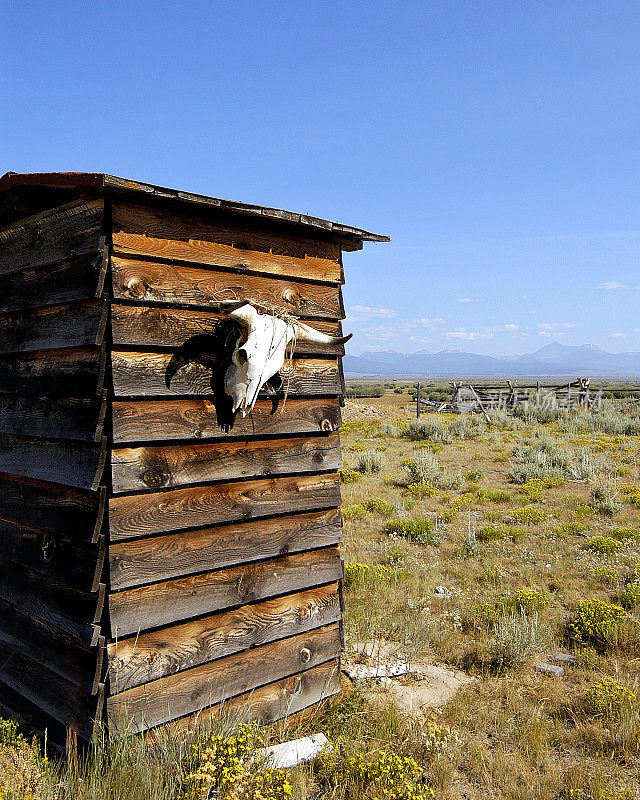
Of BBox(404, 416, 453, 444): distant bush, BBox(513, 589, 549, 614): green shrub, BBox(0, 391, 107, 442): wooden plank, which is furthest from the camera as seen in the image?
BBox(404, 416, 453, 444): distant bush

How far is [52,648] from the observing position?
12.1ft

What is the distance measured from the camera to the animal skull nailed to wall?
3.58 m

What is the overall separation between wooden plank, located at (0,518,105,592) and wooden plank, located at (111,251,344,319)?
137cm

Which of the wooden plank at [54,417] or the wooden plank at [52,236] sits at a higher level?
the wooden plank at [52,236]

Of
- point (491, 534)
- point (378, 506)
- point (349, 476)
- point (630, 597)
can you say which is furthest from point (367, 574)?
point (349, 476)

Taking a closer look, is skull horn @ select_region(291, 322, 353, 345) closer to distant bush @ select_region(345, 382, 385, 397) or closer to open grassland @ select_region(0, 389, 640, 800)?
open grassland @ select_region(0, 389, 640, 800)

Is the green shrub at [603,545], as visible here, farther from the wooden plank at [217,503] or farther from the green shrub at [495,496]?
the wooden plank at [217,503]

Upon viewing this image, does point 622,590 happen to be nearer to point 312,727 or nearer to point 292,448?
point 312,727

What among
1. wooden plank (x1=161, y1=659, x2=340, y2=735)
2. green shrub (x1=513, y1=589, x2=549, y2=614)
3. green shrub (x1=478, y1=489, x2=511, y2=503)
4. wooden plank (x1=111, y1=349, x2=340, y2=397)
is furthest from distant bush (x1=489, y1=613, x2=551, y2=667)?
green shrub (x1=478, y1=489, x2=511, y2=503)

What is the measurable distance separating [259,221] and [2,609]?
312 cm

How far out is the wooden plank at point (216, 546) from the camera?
11.0 ft

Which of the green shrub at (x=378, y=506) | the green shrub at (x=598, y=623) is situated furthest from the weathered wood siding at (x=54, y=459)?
the green shrub at (x=378, y=506)

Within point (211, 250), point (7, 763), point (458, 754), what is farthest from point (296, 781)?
point (211, 250)

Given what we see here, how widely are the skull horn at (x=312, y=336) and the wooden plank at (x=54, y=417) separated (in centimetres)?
132
